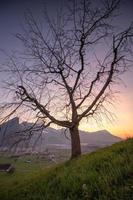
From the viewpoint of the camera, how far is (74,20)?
1474cm

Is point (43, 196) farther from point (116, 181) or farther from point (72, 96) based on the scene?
point (72, 96)

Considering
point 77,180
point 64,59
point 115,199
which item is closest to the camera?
point 115,199

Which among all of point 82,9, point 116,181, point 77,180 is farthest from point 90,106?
point 116,181

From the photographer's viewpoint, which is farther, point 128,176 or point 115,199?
point 128,176

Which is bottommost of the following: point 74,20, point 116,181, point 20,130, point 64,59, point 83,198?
point 83,198

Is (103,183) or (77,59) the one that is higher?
(77,59)

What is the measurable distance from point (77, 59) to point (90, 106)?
11.5ft

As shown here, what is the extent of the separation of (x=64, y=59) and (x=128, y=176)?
11156mm

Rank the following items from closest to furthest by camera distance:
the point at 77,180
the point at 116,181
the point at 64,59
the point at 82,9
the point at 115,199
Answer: the point at 115,199 → the point at 116,181 → the point at 77,180 → the point at 82,9 → the point at 64,59

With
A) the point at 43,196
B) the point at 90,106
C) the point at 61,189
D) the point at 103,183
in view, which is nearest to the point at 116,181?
the point at 103,183

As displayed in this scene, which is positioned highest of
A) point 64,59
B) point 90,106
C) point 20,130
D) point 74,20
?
point 74,20

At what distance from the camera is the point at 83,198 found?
5.94 m

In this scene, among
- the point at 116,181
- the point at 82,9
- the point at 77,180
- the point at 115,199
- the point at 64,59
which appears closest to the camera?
the point at 115,199

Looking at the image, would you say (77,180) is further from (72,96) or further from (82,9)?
(82,9)
